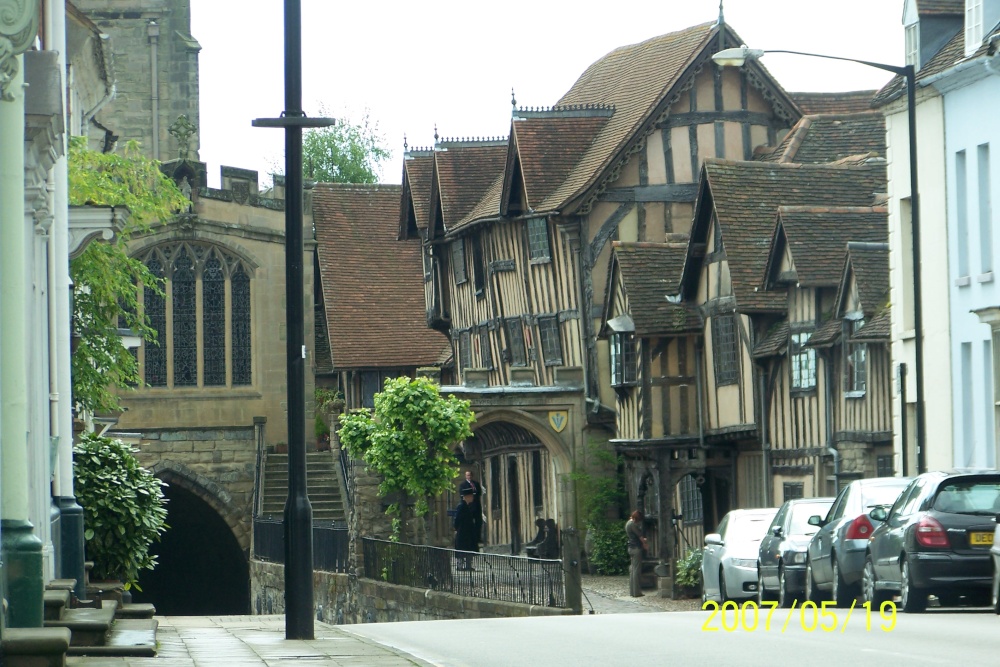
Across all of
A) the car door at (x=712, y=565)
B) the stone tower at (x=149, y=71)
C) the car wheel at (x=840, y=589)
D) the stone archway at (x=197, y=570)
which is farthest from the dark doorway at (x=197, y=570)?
the car wheel at (x=840, y=589)

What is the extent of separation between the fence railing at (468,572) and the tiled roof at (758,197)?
6947 millimetres

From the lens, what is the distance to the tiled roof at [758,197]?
108 feet

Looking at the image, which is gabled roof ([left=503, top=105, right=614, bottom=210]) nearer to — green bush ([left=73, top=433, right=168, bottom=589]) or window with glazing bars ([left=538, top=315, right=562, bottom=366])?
window with glazing bars ([left=538, top=315, right=562, bottom=366])

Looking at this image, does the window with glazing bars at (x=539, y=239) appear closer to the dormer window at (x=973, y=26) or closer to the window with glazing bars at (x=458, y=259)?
the window with glazing bars at (x=458, y=259)

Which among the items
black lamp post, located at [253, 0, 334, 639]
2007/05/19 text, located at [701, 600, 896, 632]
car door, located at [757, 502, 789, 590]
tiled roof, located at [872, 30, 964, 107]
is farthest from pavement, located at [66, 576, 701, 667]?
tiled roof, located at [872, 30, 964, 107]

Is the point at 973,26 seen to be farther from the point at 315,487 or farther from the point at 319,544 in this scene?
the point at 315,487

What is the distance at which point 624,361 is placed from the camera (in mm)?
36188

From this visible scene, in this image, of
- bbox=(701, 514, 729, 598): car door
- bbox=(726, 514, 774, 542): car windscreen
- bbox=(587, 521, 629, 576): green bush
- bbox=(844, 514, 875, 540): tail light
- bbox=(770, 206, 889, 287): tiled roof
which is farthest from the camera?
bbox=(587, 521, 629, 576): green bush

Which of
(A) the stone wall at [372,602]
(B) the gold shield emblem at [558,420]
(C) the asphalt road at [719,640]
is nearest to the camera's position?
(C) the asphalt road at [719,640]

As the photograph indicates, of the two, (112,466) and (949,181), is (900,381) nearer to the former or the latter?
(949,181)

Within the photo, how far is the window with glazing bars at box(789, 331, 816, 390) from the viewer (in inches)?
1204

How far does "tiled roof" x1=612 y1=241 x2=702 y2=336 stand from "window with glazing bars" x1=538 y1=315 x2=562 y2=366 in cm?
423

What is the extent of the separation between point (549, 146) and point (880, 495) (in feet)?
76.2

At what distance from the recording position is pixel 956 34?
2836cm
